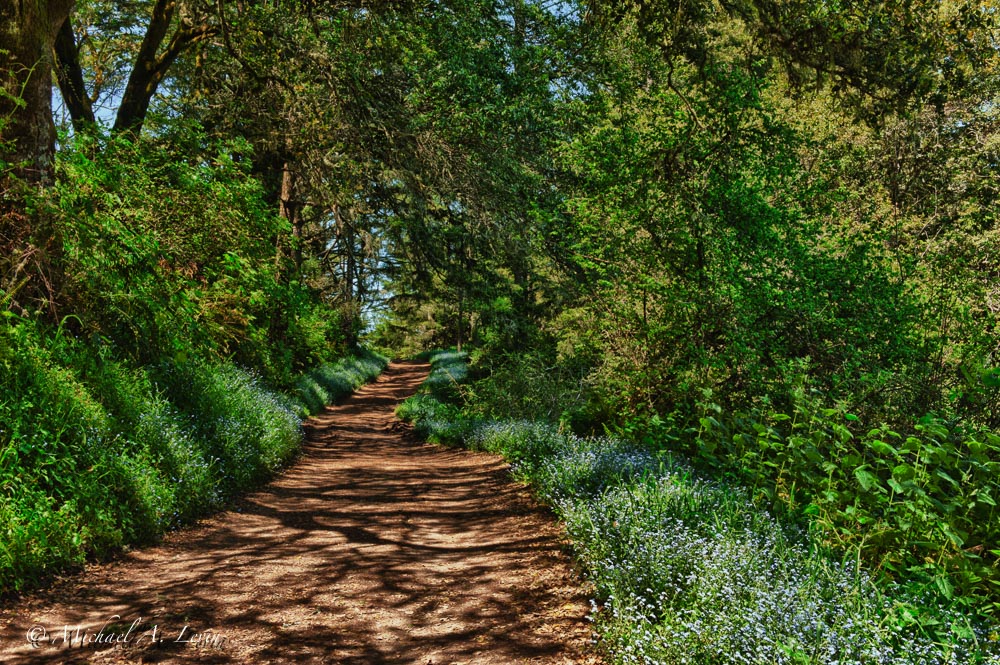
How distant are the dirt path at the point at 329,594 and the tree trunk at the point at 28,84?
4048mm

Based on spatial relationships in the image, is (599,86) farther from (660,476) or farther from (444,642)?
(444,642)

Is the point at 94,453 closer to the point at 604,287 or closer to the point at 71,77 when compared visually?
the point at 604,287

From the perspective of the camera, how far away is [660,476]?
6.05m

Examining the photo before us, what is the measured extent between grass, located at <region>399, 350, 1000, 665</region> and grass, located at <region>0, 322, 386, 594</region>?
3914 mm

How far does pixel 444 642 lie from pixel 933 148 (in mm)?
17071

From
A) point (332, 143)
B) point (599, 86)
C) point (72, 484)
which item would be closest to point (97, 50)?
point (332, 143)

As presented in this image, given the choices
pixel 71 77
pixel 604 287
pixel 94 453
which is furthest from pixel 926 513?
pixel 71 77

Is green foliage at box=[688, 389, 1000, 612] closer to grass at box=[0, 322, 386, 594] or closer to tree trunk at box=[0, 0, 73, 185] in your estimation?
grass at box=[0, 322, 386, 594]

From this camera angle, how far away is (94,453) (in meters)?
5.33

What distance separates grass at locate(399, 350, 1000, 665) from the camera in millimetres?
3084

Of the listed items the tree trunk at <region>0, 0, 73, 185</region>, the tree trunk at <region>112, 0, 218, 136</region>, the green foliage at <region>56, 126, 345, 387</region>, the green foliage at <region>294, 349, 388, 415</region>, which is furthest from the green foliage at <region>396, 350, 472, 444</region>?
the tree trunk at <region>0, 0, 73, 185</region>

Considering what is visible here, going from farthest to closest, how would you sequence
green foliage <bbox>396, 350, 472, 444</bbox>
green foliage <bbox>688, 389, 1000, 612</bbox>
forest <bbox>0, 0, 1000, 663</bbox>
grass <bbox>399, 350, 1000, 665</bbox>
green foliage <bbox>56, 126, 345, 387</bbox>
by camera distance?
green foliage <bbox>396, 350, 472, 444</bbox>
green foliage <bbox>56, 126, 345, 387</bbox>
forest <bbox>0, 0, 1000, 663</bbox>
green foliage <bbox>688, 389, 1000, 612</bbox>
grass <bbox>399, 350, 1000, 665</bbox>

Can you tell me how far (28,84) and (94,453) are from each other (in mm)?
3932

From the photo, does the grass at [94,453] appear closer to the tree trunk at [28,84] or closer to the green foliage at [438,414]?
the tree trunk at [28,84]
